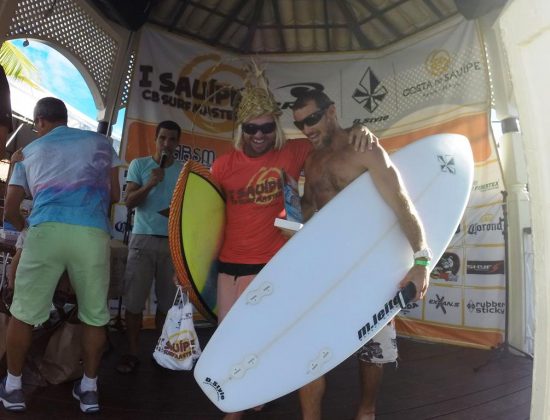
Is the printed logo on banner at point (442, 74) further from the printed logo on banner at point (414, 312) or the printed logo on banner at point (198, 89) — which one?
the printed logo on banner at point (414, 312)

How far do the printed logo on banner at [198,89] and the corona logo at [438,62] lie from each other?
223cm

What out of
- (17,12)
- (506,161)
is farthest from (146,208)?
(506,161)

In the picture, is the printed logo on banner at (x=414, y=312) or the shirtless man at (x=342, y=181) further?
the printed logo on banner at (x=414, y=312)

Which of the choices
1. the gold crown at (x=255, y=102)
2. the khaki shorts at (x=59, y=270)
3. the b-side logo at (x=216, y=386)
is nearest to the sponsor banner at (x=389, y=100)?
the gold crown at (x=255, y=102)

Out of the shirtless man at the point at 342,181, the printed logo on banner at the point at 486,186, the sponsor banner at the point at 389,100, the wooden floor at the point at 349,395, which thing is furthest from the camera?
the sponsor banner at the point at 389,100

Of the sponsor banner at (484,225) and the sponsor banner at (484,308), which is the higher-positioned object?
the sponsor banner at (484,225)

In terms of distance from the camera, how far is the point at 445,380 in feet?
9.81

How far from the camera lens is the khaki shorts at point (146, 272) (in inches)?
118

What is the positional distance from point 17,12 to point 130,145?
1547 millimetres

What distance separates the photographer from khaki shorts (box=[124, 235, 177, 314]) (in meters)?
3.01

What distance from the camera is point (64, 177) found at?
2061 mm

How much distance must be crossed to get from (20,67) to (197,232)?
13.7m

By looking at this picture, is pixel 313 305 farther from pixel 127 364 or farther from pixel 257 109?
pixel 127 364

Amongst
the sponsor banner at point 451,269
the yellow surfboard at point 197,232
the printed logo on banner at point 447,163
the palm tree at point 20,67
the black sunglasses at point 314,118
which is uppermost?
the palm tree at point 20,67
